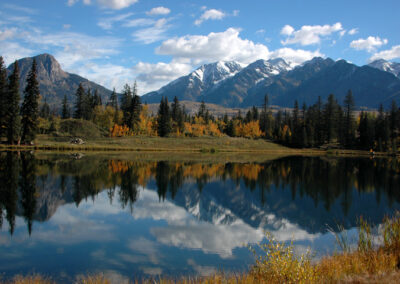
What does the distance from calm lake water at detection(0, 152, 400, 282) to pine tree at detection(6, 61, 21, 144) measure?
126 feet

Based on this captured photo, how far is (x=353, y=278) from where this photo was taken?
25.6 ft

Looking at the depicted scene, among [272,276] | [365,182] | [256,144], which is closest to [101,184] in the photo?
[272,276]

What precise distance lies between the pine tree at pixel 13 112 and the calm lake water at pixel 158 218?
38377 millimetres

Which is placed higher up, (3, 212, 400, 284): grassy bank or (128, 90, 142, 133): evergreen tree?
(128, 90, 142, 133): evergreen tree

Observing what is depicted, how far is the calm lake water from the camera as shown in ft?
40.1

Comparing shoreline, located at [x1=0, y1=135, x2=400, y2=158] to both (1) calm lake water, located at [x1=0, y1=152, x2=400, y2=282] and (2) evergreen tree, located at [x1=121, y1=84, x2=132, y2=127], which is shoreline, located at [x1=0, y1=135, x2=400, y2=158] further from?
(1) calm lake water, located at [x1=0, y1=152, x2=400, y2=282]

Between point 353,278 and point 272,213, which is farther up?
point 353,278

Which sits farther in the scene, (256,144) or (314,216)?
(256,144)

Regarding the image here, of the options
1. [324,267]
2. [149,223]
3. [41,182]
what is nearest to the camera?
[324,267]

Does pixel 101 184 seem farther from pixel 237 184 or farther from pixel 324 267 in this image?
pixel 324 267

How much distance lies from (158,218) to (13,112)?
61.8 meters

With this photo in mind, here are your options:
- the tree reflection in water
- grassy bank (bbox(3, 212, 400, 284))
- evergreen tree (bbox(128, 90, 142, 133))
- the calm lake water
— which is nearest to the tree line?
the tree reflection in water

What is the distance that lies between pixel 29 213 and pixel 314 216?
1852 centimetres

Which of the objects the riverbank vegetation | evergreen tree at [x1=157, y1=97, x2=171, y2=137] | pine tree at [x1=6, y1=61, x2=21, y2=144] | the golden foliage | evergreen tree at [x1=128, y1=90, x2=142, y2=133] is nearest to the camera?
pine tree at [x1=6, y1=61, x2=21, y2=144]
